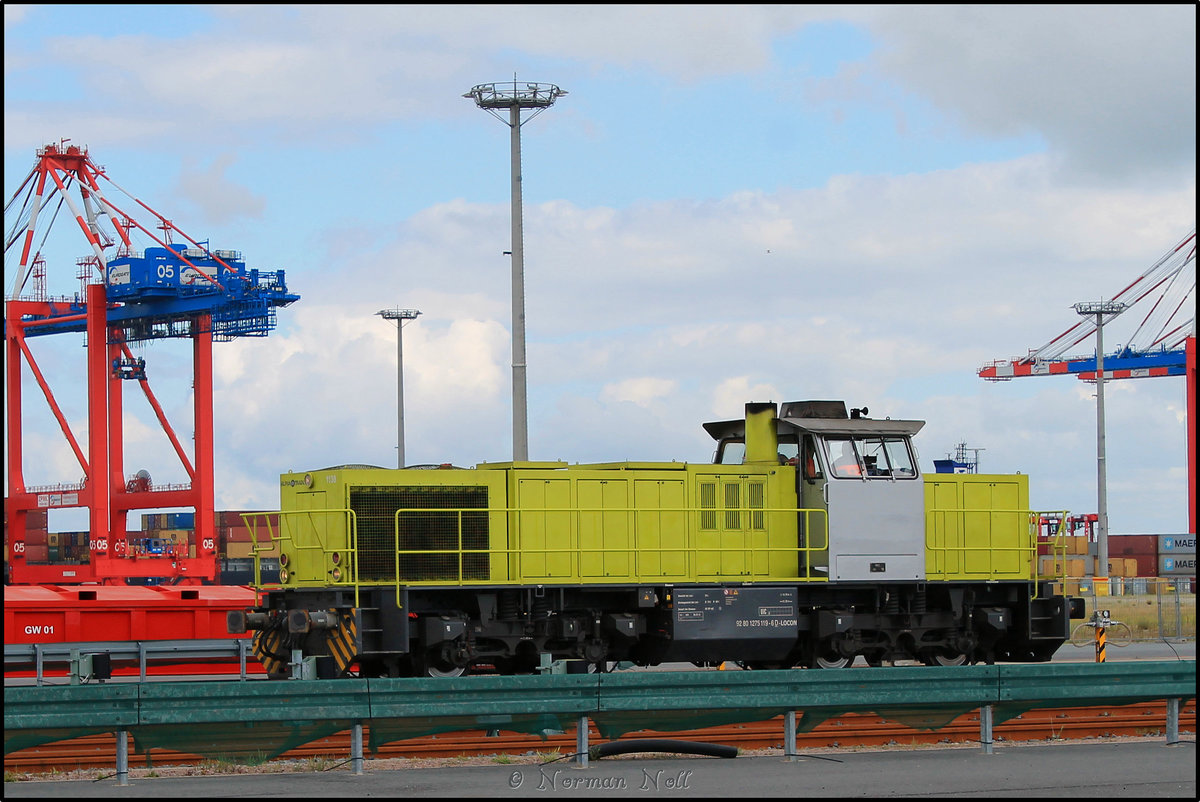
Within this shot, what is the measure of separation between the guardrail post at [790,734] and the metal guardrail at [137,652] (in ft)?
36.5

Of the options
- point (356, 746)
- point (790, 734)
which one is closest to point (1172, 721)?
point (790, 734)

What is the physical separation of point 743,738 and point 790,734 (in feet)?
2.50

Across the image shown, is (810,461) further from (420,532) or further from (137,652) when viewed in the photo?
(137,652)

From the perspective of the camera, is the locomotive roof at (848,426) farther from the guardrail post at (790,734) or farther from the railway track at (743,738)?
the guardrail post at (790,734)

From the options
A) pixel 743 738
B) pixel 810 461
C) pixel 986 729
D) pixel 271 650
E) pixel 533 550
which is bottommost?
pixel 743 738

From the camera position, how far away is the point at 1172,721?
13.7 metres


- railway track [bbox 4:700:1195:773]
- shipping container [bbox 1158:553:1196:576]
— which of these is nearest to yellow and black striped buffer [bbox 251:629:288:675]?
railway track [bbox 4:700:1195:773]

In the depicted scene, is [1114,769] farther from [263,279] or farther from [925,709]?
[263,279]

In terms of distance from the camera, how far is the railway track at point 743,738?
12055 millimetres

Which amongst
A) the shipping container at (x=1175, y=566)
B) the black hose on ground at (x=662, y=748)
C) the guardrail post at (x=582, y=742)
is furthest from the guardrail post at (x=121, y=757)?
the shipping container at (x=1175, y=566)

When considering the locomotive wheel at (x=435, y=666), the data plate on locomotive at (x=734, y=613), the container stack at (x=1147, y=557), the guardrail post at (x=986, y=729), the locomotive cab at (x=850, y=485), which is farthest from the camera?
the container stack at (x=1147, y=557)

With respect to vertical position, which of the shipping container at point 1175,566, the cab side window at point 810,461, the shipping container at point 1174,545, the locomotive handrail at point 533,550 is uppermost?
the cab side window at point 810,461

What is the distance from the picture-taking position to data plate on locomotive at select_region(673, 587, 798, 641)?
60.7 ft

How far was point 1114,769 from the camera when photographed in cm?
1198
